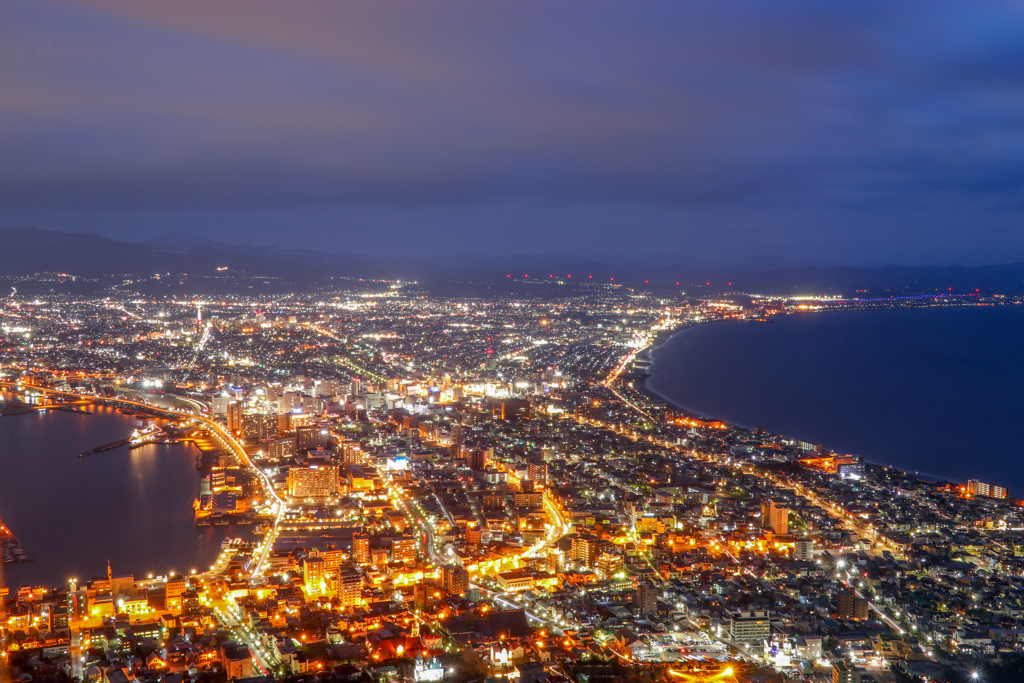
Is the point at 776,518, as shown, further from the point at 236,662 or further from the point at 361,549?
the point at 236,662

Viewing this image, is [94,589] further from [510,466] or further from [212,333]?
[212,333]

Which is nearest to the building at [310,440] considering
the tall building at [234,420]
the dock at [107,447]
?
the tall building at [234,420]

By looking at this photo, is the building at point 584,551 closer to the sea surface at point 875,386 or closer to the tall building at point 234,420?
the sea surface at point 875,386

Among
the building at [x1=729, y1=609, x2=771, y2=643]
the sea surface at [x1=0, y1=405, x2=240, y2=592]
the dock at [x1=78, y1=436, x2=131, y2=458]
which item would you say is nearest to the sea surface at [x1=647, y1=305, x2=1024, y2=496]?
the building at [x1=729, y1=609, x2=771, y2=643]

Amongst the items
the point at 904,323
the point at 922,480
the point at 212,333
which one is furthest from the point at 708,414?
the point at 904,323

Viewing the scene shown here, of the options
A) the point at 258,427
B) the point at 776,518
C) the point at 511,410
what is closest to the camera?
the point at 776,518

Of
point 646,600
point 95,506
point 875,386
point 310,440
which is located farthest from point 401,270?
point 646,600
